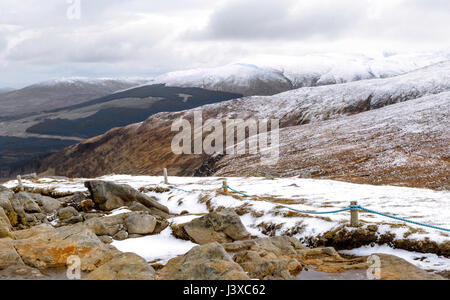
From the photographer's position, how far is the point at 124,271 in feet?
32.1

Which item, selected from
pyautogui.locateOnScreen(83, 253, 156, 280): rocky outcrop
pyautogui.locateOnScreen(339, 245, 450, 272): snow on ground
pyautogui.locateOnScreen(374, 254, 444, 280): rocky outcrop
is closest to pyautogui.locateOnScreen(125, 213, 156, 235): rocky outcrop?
pyautogui.locateOnScreen(83, 253, 156, 280): rocky outcrop

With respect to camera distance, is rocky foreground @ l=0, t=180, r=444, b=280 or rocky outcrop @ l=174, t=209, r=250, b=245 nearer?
rocky foreground @ l=0, t=180, r=444, b=280

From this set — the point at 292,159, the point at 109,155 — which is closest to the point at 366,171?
the point at 292,159

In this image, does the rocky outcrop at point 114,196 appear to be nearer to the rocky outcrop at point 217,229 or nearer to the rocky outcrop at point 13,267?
the rocky outcrop at point 217,229

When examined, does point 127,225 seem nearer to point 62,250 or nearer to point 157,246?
point 157,246

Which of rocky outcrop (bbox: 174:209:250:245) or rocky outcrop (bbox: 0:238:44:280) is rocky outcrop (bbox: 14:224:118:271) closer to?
rocky outcrop (bbox: 0:238:44:280)

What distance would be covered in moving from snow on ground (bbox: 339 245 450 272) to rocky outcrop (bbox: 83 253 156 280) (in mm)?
8371

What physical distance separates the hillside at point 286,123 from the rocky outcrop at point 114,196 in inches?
1238

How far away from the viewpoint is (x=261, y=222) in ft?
61.7

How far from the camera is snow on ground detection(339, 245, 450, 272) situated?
37.4 ft

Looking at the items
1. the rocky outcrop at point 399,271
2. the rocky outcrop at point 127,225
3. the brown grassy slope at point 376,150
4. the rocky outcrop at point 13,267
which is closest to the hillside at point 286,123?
the brown grassy slope at point 376,150

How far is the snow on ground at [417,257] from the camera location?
11391 millimetres
